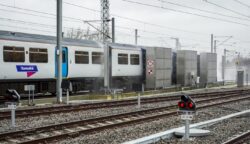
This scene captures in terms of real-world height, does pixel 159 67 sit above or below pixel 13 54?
below

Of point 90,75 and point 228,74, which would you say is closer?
point 90,75

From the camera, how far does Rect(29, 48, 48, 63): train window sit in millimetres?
22234

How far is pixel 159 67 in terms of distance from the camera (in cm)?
3400

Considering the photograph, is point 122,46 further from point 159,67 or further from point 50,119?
point 50,119

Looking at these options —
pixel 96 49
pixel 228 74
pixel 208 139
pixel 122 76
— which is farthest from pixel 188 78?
pixel 228 74

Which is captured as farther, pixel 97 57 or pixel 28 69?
pixel 97 57

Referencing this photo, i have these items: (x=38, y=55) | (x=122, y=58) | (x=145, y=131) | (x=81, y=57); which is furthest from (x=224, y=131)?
(x=122, y=58)

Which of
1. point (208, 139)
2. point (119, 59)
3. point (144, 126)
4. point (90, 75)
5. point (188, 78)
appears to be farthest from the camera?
point (188, 78)

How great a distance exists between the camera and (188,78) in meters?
39.0

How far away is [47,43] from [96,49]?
4.73m

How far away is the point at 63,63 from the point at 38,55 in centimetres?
225

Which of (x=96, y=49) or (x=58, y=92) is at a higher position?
(x=96, y=49)

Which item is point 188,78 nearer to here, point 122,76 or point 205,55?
point 205,55

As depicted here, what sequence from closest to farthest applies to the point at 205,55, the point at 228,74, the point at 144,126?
the point at 144,126
the point at 205,55
the point at 228,74
